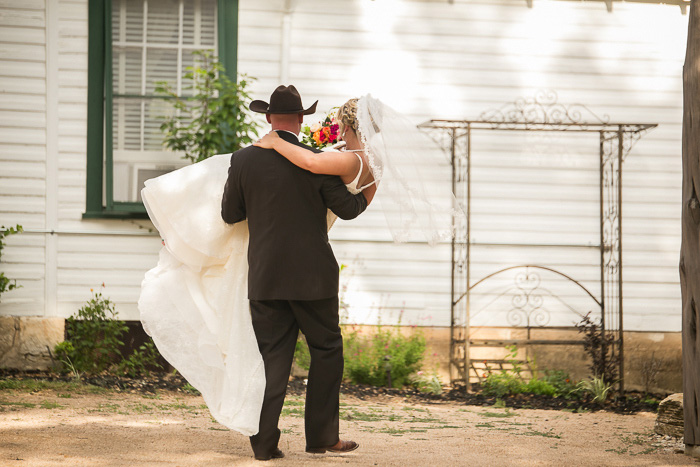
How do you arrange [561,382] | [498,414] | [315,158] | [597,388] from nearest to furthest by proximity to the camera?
1. [315,158]
2. [498,414]
3. [597,388]
4. [561,382]

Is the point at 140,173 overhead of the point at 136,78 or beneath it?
beneath

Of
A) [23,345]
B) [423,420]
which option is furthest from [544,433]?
[23,345]

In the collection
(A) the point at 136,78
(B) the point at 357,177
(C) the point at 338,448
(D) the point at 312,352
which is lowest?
(C) the point at 338,448

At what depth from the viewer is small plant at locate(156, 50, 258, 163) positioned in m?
7.26

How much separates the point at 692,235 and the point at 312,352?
7.44 ft

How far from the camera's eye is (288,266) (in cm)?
382

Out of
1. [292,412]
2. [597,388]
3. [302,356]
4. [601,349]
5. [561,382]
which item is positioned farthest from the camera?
[561,382]

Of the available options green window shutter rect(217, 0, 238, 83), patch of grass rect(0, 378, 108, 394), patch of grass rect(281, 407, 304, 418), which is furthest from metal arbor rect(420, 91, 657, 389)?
patch of grass rect(0, 378, 108, 394)

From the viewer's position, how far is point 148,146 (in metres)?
7.56

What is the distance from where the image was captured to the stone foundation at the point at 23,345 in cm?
731

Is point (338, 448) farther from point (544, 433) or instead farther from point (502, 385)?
point (502, 385)

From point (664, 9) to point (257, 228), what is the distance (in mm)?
6176

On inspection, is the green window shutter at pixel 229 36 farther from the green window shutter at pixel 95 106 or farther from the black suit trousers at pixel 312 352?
the black suit trousers at pixel 312 352

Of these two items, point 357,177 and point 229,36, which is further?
point 229,36
